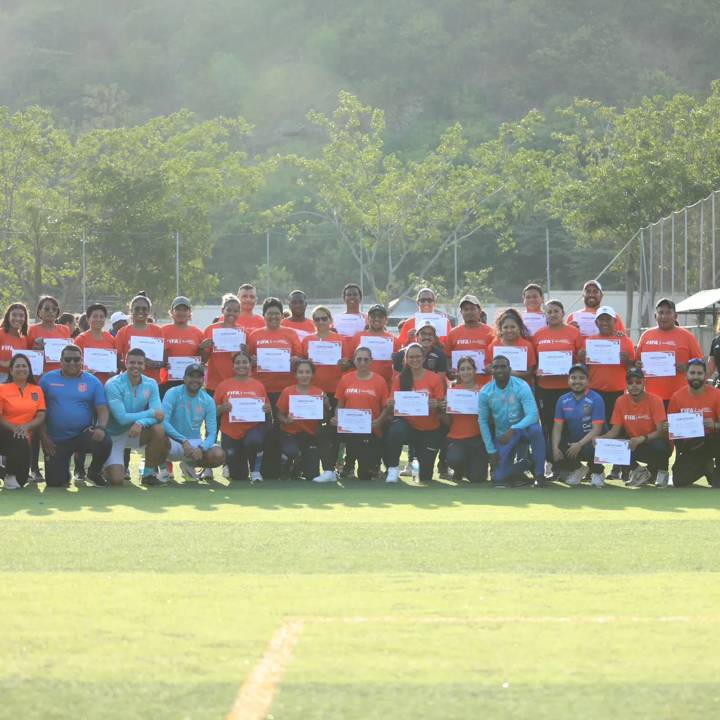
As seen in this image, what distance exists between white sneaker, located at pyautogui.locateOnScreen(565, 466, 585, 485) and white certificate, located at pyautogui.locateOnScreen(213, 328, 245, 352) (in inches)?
142

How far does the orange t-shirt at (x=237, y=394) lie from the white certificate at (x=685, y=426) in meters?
3.97

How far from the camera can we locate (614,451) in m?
13.2

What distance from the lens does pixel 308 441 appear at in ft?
46.7

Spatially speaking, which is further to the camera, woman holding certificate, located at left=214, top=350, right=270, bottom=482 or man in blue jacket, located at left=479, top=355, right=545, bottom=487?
woman holding certificate, located at left=214, top=350, right=270, bottom=482

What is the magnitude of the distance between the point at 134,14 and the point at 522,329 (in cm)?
12759

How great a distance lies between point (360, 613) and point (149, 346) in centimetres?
814

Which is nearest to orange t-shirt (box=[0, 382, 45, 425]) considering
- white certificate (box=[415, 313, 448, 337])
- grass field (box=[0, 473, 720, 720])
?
grass field (box=[0, 473, 720, 720])

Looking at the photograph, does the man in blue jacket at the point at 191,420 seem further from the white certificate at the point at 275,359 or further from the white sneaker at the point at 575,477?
the white sneaker at the point at 575,477

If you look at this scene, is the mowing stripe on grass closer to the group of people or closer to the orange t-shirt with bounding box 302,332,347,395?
the group of people

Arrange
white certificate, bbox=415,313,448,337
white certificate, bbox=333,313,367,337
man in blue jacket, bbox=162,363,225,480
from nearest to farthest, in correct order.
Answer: man in blue jacket, bbox=162,363,225,480 < white certificate, bbox=415,313,448,337 < white certificate, bbox=333,313,367,337

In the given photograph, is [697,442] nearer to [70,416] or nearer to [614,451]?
[614,451]

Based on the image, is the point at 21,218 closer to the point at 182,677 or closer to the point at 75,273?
the point at 75,273

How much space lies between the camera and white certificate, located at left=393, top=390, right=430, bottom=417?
13984mm

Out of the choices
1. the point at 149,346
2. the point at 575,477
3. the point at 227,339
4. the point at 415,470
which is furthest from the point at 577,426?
the point at 149,346
